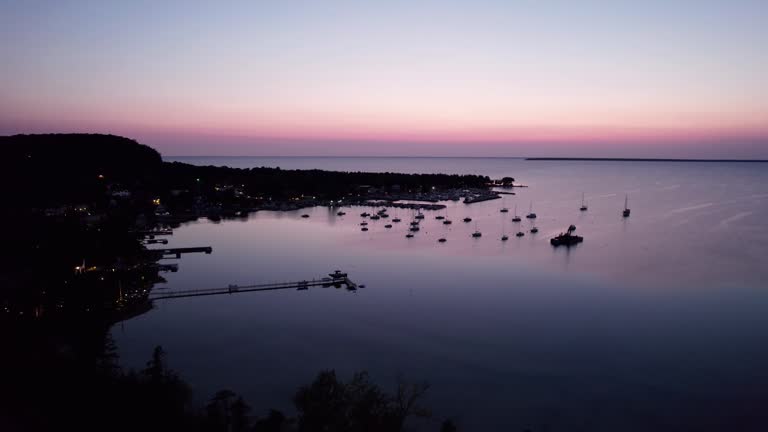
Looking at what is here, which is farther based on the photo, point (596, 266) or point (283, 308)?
point (596, 266)

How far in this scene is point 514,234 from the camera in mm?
24766

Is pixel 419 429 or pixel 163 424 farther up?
pixel 163 424

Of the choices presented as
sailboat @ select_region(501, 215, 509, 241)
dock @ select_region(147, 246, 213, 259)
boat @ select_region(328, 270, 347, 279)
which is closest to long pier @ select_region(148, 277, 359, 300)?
boat @ select_region(328, 270, 347, 279)

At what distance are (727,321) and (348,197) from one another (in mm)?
30379

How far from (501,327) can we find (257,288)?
690 centimetres

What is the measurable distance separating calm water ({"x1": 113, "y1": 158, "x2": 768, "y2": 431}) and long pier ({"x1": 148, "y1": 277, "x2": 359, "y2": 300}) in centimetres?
38

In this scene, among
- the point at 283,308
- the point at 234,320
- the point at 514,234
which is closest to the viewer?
the point at 234,320

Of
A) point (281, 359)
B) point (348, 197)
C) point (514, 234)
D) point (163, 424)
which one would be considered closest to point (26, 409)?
point (163, 424)

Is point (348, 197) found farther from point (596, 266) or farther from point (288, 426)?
point (288, 426)

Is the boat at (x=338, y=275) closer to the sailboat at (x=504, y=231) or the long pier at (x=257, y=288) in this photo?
the long pier at (x=257, y=288)

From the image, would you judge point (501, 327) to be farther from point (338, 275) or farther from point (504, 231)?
point (504, 231)

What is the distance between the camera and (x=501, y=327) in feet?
38.2

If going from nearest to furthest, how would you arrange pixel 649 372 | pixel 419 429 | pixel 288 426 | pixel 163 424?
pixel 163 424 < pixel 288 426 < pixel 419 429 < pixel 649 372

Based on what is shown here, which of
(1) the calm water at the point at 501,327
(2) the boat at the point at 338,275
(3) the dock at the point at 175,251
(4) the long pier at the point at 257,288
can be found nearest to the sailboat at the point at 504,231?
(1) the calm water at the point at 501,327
